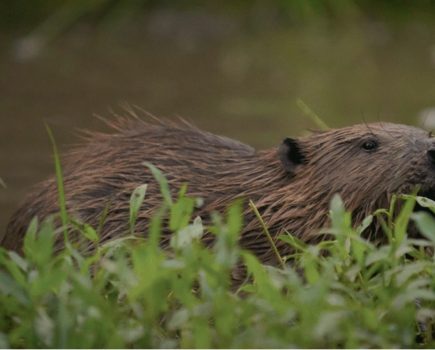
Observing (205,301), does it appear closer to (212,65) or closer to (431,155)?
(431,155)

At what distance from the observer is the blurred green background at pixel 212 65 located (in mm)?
8211

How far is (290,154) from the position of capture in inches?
203

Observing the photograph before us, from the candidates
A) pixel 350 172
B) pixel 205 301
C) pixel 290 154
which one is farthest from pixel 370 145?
pixel 205 301

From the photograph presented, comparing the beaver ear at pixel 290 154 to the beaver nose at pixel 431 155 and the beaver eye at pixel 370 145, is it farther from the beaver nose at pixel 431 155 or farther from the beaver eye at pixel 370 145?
the beaver nose at pixel 431 155

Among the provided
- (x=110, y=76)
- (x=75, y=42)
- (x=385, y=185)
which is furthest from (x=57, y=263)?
(x=75, y=42)

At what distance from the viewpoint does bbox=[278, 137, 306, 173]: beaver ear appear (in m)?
5.14

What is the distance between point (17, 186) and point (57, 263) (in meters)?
3.47

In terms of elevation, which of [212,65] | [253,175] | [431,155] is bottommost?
[253,175]

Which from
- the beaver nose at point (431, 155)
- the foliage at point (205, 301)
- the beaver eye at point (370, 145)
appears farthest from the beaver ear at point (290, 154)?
the foliage at point (205, 301)

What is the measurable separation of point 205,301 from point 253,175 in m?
1.82

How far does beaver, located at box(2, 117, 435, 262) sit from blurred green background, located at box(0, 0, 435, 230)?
5.37 ft

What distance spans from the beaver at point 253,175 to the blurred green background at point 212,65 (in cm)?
164

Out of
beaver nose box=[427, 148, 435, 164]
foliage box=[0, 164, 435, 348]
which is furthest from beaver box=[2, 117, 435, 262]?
foliage box=[0, 164, 435, 348]

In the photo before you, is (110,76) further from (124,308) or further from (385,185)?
(124,308)
